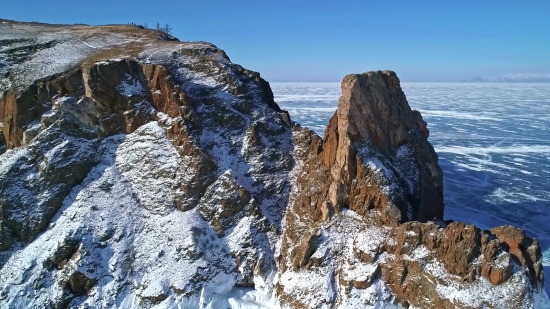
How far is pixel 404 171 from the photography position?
3225 cm

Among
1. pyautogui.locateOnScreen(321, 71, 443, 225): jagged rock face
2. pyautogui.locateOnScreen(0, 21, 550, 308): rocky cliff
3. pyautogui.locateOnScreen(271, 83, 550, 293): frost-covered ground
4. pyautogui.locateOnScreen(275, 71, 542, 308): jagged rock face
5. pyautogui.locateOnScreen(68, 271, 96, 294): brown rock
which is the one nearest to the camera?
pyautogui.locateOnScreen(275, 71, 542, 308): jagged rock face

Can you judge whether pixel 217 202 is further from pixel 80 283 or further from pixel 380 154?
pixel 380 154

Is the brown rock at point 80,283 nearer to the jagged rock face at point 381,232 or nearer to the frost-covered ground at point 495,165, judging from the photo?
the jagged rock face at point 381,232

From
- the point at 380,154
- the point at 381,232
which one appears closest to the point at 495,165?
the point at 380,154

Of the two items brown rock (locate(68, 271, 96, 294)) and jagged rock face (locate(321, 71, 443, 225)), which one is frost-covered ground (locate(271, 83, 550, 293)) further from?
brown rock (locate(68, 271, 96, 294))

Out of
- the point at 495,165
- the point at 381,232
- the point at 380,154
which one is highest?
the point at 380,154

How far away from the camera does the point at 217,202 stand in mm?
31312

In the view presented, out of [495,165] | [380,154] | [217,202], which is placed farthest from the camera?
[495,165]

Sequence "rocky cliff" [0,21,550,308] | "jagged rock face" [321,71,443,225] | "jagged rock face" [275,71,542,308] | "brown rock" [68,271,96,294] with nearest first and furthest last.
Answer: "jagged rock face" [275,71,542,308]
"rocky cliff" [0,21,550,308]
"brown rock" [68,271,96,294]
"jagged rock face" [321,71,443,225]

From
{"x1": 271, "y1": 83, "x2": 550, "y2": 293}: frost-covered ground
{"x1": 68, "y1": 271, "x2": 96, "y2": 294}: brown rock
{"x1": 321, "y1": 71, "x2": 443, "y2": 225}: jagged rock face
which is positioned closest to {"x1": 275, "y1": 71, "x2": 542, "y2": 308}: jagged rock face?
{"x1": 321, "y1": 71, "x2": 443, "y2": 225}: jagged rock face

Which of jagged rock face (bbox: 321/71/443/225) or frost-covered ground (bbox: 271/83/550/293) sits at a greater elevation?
jagged rock face (bbox: 321/71/443/225)

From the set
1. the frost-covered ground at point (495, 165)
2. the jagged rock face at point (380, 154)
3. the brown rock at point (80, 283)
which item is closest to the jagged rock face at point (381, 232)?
the jagged rock face at point (380, 154)

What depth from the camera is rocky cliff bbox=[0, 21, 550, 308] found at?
25.5 meters

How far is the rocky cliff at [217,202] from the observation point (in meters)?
25.5
